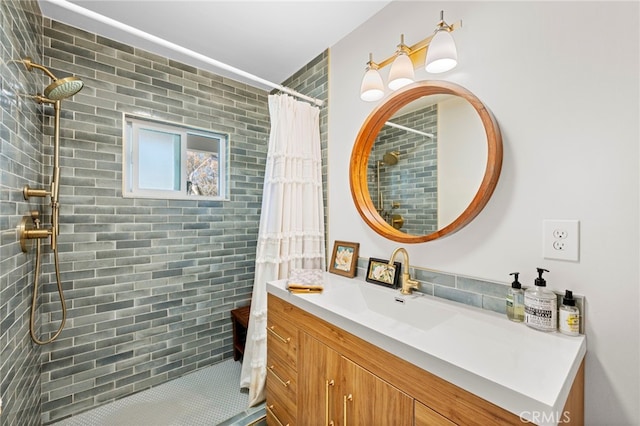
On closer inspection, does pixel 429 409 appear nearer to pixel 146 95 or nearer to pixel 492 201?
pixel 492 201

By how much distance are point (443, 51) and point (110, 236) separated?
2.24 metres

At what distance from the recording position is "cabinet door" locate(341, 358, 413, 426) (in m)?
0.82

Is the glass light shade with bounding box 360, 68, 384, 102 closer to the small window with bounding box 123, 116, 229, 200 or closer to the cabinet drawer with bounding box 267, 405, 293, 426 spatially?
the small window with bounding box 123, 116, 229, 200

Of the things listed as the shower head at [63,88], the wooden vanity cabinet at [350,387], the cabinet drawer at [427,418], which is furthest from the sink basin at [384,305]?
the shower head at [63,88]

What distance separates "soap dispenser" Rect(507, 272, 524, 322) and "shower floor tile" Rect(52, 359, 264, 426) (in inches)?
63.6

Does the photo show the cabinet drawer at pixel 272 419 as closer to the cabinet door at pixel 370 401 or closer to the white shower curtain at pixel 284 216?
the white shower curtain at pixel 284 216

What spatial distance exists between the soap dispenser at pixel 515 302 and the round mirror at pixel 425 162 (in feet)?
0.99

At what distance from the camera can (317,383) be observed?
1146 mm

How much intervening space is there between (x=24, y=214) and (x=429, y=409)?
6.34ft

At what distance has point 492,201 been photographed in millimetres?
1109


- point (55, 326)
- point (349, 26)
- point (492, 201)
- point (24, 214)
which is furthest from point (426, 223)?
point (55, 326)

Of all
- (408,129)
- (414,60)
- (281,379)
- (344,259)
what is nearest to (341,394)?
(281,379)

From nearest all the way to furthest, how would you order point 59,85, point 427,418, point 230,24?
1. point 427,418
2. point 59,85
3. point 230,24

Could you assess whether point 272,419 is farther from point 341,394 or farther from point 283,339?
point 341,394
